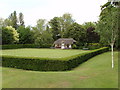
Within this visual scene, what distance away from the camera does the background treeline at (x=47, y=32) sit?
41875mm

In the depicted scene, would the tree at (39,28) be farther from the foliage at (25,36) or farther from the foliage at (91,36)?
the foliage at (91,36)

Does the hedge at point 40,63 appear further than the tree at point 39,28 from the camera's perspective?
No

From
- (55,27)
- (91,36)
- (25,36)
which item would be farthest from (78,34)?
(25,36)

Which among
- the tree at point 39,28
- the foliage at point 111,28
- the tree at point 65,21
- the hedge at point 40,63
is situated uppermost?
the tree at point 65,21

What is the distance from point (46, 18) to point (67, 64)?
47469 millimetres

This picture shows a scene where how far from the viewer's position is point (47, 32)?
4991cm

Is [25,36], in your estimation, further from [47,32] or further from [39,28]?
[47,32]

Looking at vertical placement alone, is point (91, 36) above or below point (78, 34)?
below

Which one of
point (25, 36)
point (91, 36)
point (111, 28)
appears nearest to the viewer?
point (111, 28)

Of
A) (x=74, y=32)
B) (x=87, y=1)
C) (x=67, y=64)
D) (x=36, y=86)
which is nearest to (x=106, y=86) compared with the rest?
(x=36, y=86)

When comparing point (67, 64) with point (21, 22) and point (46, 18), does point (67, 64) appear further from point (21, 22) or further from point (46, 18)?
point (21, 22)

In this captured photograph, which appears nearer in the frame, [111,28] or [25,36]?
[111,28]

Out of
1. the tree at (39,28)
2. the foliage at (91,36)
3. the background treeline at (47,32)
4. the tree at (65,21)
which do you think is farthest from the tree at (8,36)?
the foliage at (91,36)

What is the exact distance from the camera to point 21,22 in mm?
62469
